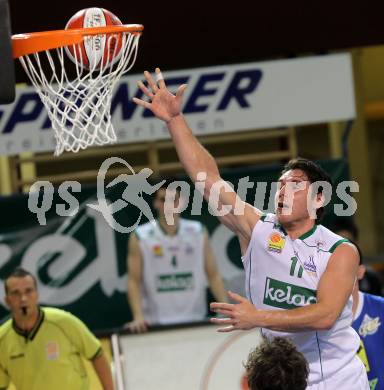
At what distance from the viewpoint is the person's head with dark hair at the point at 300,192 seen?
17.8 feet

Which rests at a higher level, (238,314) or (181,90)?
(181,90)

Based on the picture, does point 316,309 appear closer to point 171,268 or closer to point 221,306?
point 221,306

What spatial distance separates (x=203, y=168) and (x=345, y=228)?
3622mm

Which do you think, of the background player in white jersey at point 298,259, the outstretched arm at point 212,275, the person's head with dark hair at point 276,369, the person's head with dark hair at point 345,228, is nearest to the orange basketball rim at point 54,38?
the background player in white jersey at point 298,259

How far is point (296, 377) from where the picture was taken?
3.99 meters

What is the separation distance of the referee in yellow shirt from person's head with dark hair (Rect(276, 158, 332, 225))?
2.40 m

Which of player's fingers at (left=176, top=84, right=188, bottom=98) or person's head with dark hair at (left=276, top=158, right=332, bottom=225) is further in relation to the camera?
player's fingers at (left=176, top=84, right=188, bottom=98)

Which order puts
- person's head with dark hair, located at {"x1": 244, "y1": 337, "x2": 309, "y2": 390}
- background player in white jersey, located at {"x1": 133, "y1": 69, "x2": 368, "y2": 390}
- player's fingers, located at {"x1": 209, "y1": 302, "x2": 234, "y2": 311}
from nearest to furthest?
person's head with dark hair, located at {"x1": 244, "y1": 337, "x2": 309, "y2": 390}, player's fingers, located at {"x1": 209, "y1": 302, "x2": 234, "y2": 311}, background player in white jersey, located at {"x1": 133, "y1": 69, "x2": 368, "y2": 390}

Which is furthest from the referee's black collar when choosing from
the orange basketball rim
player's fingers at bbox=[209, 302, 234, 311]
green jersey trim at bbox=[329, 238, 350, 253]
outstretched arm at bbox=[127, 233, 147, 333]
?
player's fingers at bbox=[209, 302, 234, 311]

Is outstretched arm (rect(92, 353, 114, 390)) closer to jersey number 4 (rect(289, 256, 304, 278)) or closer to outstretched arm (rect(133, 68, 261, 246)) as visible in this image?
outstretched arm (rect(133, 68, 261, 246))

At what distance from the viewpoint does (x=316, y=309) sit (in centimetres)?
507

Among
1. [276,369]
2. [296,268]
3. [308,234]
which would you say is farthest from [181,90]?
[276,369]

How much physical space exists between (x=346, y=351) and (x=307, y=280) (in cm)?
46

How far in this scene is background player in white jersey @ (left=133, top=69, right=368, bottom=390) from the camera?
210 inches
